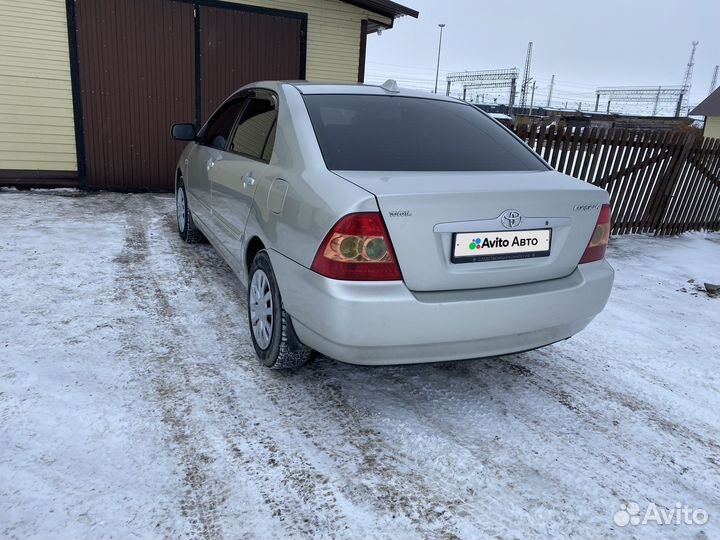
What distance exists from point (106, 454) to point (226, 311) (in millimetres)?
1741

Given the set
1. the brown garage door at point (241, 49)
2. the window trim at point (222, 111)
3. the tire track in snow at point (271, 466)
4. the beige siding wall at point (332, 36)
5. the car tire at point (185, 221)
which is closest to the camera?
the tire track in snow at point (271, 466)

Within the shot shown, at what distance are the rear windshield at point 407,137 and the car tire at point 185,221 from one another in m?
2.83

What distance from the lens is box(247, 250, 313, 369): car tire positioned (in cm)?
279

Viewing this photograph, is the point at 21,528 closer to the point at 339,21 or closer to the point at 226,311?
the point at 226,311

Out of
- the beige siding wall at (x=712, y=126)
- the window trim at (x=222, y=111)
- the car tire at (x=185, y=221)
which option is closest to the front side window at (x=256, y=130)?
the window trim at (x=222, y=111)

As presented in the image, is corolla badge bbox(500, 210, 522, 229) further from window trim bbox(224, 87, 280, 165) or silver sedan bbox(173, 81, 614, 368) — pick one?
window trim bbox(224, 87, 280, 165)

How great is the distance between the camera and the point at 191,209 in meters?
5.25

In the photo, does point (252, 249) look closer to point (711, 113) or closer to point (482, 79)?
point (711, 113)

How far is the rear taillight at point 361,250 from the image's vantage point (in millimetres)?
2211

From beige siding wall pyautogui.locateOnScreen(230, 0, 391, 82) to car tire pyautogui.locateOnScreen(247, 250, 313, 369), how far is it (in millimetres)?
7460

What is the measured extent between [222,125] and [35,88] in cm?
545

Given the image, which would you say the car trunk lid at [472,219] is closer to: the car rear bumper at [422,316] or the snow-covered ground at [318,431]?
the car rear bumper at [422,316]

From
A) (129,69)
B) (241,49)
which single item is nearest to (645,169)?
(241,49)

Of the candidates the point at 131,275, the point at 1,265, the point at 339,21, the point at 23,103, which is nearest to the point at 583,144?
the point at 339,21
